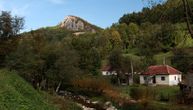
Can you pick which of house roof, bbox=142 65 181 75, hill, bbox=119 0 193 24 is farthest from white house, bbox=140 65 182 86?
hill, bbox=119 0 193 24

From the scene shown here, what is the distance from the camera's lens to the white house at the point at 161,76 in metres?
72.2

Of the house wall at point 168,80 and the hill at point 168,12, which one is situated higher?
the hill at point 168,12

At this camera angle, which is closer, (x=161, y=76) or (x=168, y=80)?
(x=168, y=80)

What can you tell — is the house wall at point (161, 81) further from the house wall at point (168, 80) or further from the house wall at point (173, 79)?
the house wall at point (173, 79)

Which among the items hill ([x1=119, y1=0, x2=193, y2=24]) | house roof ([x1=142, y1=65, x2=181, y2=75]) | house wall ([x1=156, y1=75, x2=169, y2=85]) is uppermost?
hill ([x1=119, y1=0, x2=193, y2=24])

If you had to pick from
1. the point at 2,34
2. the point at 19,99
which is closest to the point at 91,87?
the point at 2,34

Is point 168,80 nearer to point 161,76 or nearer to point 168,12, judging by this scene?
point 161,76

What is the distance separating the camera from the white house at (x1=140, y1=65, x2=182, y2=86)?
72250 millimetres

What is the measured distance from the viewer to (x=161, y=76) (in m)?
73.7

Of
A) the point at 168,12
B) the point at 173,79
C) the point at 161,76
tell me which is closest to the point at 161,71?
the point at 161,76

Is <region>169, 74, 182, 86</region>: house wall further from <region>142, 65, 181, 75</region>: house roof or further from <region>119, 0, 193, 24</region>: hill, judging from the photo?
<region>119, 0, 193, 24</region>: hill

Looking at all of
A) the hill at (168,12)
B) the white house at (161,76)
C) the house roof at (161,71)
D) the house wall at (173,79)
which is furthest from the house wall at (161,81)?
the hill at (168,12)

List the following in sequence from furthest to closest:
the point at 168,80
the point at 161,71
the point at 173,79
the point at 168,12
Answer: the point at 161,71 → the point at 168,80 → the point at 173,79 → the point at 168,12

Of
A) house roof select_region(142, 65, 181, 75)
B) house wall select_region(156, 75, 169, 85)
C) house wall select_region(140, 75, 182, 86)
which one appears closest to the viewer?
house wall select_region(140, 75, 182, 86)
